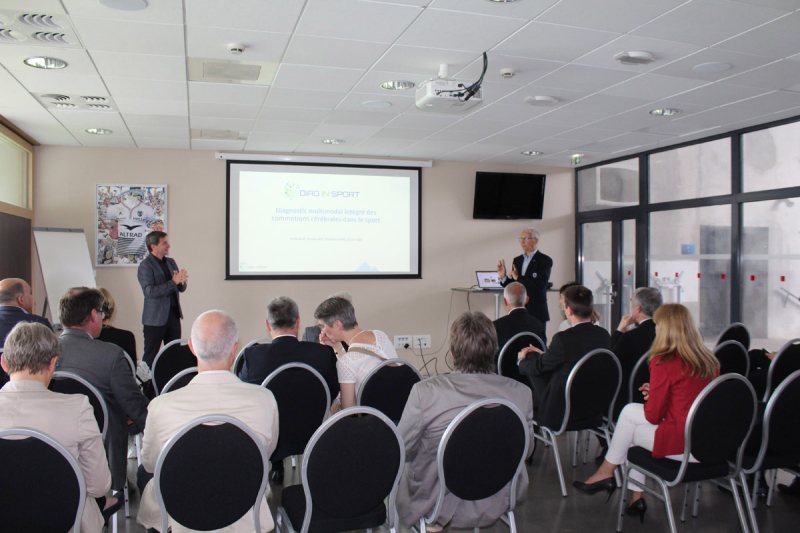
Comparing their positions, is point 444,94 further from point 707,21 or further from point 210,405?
point 210,405

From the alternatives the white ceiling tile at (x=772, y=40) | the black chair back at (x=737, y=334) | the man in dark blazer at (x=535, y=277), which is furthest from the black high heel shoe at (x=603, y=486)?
the man in dark blazer at (x=535, y=277)

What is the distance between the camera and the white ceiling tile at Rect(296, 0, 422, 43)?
3.04m

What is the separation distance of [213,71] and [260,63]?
1.35 feet

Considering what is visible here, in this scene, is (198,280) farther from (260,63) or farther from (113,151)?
(260,63)

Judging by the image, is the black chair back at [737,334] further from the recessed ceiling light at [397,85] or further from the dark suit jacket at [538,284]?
the recessed ceiling light at [397,85]

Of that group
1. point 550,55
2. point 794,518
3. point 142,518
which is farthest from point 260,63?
point 794,518

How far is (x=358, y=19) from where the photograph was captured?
320 cm

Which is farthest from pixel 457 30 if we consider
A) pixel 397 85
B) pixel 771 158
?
pixel 771 158

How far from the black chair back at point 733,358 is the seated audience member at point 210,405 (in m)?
3.25

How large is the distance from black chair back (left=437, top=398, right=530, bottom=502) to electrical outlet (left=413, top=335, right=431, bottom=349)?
5.44 metres

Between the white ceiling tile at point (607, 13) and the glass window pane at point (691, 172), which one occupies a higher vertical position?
the white ceiling tile at point (607, 13)

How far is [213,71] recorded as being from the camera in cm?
409

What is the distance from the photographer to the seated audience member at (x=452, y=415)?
87.3 inches

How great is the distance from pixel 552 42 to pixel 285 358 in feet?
8.27
